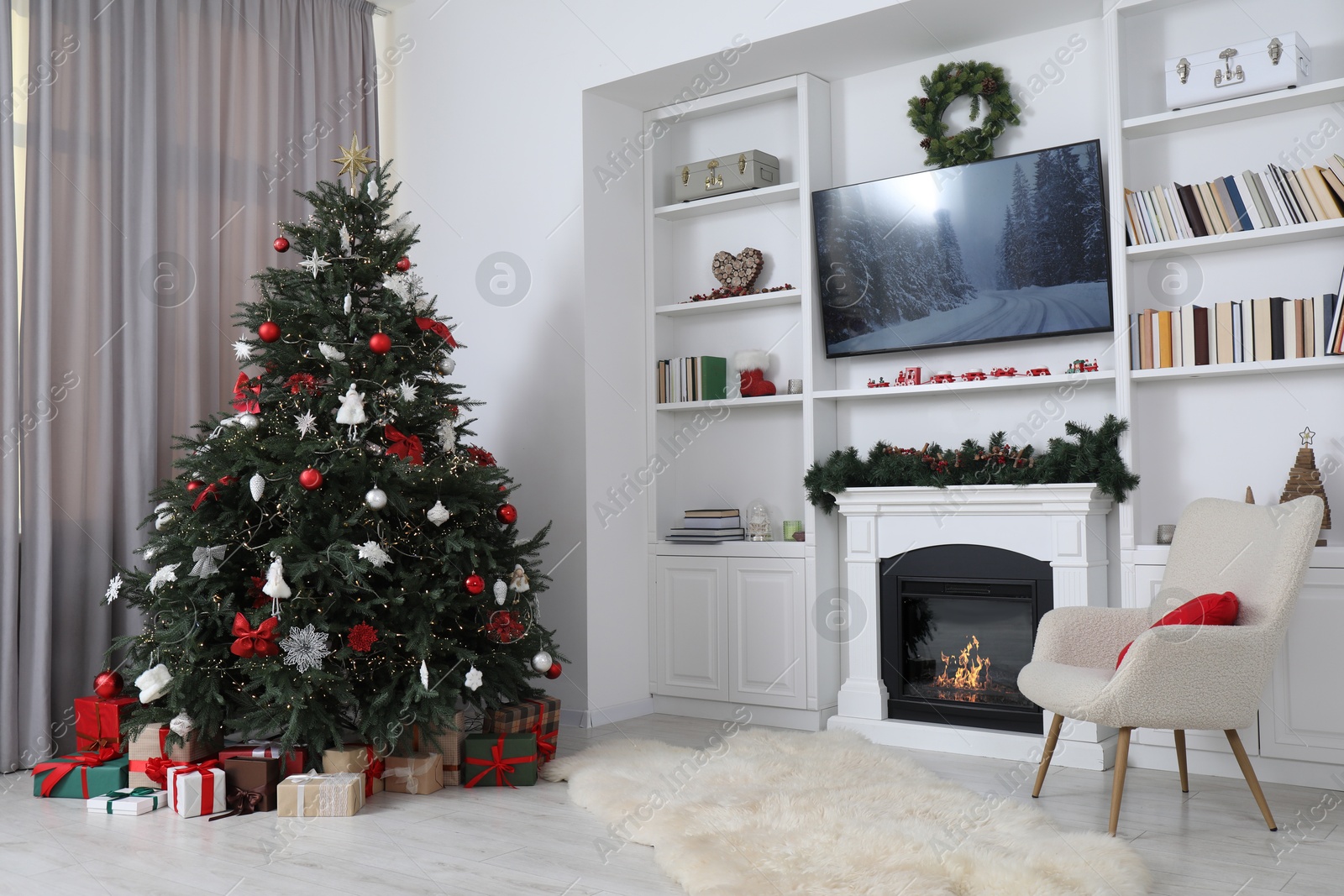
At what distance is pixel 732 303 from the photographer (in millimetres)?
4910

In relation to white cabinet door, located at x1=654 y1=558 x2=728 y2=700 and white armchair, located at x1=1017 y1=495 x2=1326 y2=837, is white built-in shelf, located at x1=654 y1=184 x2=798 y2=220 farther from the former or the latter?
white armchair, located at x1=1017 y1=495 x2=1326 y2=837

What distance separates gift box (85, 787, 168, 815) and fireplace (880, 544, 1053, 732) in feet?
8.54

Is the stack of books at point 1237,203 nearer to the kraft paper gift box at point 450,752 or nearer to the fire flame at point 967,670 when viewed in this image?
the fire flame at point 967,670

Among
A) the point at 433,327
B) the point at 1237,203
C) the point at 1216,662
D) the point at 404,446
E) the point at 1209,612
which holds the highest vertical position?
the point at 1237,203

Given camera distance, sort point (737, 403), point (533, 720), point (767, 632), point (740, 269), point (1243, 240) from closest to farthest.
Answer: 1. point (1243, 240)
2. point (533, 720)
3. point (767, 632)
4. point (737, 403)
5. point (740, 269)

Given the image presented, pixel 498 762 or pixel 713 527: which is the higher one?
pixel 713 527

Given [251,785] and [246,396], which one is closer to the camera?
[251,785]

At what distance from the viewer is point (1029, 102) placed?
4.39 metres

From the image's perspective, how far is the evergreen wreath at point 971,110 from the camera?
14.3 ft

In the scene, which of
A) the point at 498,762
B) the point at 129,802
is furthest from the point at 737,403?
the point at 129,802

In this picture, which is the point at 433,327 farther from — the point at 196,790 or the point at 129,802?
the point at 129,802

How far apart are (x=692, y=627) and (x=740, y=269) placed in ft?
5.24

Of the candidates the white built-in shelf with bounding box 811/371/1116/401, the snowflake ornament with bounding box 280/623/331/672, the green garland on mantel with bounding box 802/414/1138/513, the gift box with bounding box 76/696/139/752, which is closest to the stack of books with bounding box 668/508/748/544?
the green garland on mantel with bounding box 802/414/1138/513

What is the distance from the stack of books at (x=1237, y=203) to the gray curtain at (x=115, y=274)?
3500 mm
